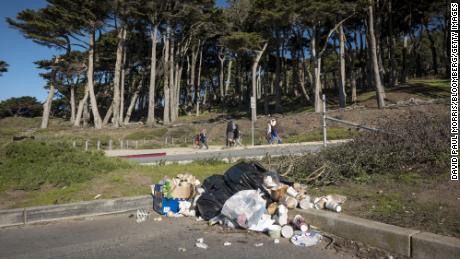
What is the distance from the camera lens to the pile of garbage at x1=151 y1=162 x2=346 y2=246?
5.25 metres

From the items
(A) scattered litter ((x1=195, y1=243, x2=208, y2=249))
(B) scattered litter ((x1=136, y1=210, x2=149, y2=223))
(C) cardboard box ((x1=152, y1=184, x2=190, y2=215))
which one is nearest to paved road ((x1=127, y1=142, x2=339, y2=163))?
(C) cardboard box ((x1=152, y1=184, x2=190, y2=215))

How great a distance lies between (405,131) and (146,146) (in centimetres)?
2239

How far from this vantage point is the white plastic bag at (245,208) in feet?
17.7

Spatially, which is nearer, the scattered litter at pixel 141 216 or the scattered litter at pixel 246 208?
the scattered litter at pixel 246 208

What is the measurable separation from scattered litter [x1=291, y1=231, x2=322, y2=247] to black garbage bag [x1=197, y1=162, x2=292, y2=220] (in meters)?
1.08

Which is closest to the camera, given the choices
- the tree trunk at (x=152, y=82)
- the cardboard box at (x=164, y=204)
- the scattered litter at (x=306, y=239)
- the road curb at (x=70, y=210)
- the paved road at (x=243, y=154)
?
the scattered litter at (x=306, y=239)

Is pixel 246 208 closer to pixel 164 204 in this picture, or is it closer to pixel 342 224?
pixel 342 224

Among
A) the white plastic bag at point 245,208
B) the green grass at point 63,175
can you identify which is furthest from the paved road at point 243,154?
the white plastic bag at point 245,208

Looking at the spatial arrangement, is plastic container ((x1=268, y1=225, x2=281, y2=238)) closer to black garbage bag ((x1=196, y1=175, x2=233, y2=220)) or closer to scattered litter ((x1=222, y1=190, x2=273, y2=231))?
scattered litter ((x1=222, y1=190, x2=273, y2=231))

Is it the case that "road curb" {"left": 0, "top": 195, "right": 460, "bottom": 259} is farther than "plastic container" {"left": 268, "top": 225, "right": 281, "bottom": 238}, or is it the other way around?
"plastic container" {"left": 268, "top": 225, "right": 281, "bottom": 238}

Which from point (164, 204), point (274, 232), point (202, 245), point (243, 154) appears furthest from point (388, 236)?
point (243, 154)

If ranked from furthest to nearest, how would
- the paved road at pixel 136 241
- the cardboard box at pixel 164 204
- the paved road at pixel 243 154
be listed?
the paved road at pixel 243 154 → the cardboard box at pixel 164 204 → the paved road at pixel 136 241

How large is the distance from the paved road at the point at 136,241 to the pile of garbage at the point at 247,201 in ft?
0.55

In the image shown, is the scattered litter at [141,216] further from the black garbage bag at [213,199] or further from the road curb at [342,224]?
the black garbage bag at [213,199]
